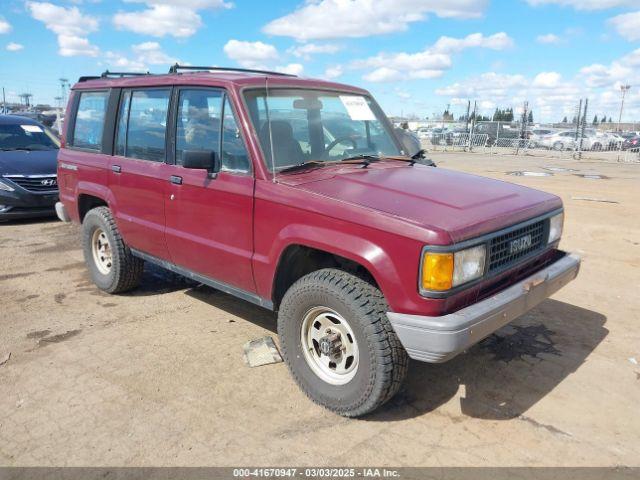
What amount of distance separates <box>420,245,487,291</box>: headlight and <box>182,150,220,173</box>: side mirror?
65.3 inches

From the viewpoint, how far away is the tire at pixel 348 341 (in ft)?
9.13

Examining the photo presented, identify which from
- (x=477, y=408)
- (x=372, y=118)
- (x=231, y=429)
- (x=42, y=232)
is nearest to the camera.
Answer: (x=231, y=429)

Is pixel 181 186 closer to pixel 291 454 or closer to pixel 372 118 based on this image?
pixel 372 118

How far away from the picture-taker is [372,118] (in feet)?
14.3

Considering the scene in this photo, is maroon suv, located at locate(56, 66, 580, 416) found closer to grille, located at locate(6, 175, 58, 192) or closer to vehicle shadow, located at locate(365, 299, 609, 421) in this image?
vehicle shadow, located at locate(365, 299, 609, 421)

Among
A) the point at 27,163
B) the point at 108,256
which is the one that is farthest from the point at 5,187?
the point at 108,256

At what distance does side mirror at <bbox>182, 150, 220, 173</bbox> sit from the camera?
3.38 metres

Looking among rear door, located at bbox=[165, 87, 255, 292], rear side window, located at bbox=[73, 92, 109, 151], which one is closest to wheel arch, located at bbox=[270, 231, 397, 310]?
rear door, located at bbox=[165, 87, 255, 292]

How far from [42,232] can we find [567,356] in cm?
714

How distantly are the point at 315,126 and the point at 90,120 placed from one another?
2.53 m

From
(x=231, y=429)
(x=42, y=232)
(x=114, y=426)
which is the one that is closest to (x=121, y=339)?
(x=114, y=426)

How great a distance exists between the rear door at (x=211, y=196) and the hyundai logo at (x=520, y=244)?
1632 millimetres

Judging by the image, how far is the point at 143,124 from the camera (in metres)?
4.34

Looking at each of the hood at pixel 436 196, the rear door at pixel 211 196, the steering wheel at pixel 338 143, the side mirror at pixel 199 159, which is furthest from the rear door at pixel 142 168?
the hood at pixel 436 196
